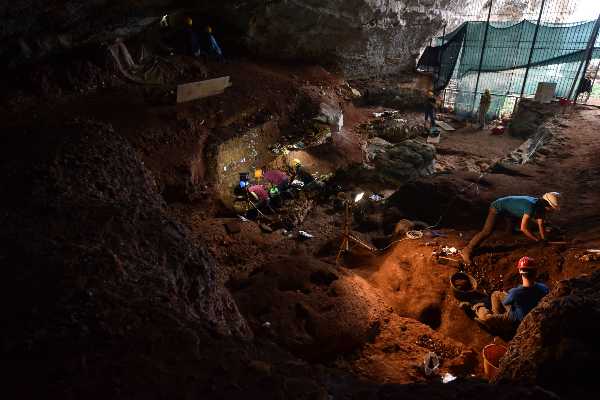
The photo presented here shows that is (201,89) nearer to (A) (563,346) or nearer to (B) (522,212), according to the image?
(B) (522,212)

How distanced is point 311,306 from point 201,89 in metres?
7.24

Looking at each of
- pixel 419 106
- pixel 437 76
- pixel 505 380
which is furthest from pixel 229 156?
pixel 437 76

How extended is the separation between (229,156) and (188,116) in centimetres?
141

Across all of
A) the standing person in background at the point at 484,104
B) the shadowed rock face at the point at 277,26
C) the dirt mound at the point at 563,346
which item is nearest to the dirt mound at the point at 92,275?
the dirt mound at the point at 563,346

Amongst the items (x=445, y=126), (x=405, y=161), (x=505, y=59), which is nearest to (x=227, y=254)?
(x=405, y=161)

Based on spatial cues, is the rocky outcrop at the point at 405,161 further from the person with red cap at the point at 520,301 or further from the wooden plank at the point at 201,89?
the person with red cap at the point at 520,301

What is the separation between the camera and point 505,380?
256 cm

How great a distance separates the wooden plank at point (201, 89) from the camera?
31.1 ft

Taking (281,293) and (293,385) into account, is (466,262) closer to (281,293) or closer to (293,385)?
(281,293)

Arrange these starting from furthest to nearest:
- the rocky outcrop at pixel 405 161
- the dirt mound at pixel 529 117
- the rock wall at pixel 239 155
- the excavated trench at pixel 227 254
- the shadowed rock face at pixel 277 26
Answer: the dirt mound at pixel 529 117 < the rocky outcrop at pixel 405 161 < the rock wall at pixel 239 155 < the shadowed rock face at pixel 277 26 < the excavated trench at pixel 227 254

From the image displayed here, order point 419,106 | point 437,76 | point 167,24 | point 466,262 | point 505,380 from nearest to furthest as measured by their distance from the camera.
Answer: point 505,380, point 466,262, point 167,24, point 419,106, point 437,76

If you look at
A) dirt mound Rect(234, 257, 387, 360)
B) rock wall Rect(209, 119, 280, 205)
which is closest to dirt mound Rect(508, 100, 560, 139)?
rock wall Rect(209, 119, 280, 205)

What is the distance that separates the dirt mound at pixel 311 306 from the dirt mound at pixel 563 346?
2050 mm

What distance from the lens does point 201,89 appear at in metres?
9.97
